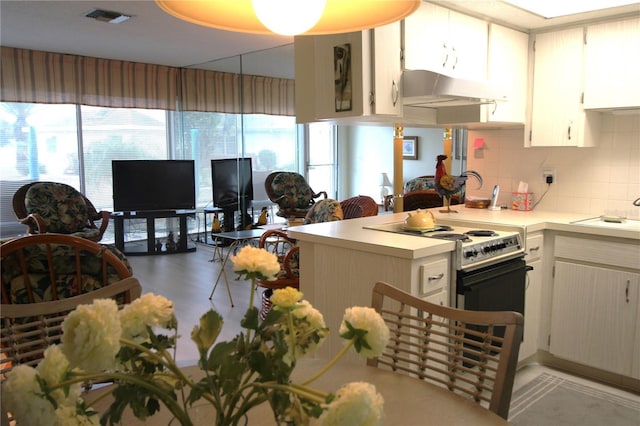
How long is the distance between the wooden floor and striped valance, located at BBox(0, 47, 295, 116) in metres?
2.09

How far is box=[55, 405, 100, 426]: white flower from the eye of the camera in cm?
68

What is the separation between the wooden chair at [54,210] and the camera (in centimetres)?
555

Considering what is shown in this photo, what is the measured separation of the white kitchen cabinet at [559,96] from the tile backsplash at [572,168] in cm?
15

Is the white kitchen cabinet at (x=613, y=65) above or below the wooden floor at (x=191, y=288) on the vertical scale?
above

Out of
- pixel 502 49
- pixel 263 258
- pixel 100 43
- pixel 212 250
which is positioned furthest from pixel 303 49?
pixel 212 250

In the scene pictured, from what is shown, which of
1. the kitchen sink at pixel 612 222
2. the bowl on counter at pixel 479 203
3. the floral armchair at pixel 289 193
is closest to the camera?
the kitchen sink at pixel 612 222

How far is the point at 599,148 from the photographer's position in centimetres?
350

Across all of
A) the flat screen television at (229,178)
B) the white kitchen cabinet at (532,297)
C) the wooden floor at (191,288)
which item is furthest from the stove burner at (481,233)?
the flat screen television at (229,178)

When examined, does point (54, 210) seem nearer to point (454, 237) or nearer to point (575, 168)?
point (454, 237)

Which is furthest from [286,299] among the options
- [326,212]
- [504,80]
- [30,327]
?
[504,80]

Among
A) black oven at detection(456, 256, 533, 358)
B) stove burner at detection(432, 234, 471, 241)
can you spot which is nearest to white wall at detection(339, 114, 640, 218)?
black oven at detection(456, 256, 533, 358)

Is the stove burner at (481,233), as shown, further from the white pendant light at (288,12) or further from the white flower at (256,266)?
the white flower at (256,266)

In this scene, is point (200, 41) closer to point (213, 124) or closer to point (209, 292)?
point (213, 124)

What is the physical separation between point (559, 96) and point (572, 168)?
52 cm
